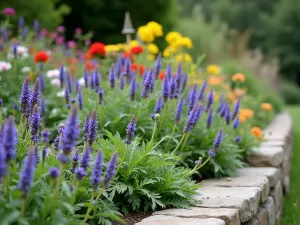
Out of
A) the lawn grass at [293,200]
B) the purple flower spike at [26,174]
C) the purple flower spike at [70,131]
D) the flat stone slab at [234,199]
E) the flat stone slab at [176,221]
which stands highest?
the purple flower spike at [70,131]

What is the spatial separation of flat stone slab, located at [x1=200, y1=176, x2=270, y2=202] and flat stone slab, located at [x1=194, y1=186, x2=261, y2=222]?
0.47 ft

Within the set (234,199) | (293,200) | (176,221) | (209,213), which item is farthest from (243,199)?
(293,200)

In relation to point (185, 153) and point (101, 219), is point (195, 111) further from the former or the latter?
point (101, 219)

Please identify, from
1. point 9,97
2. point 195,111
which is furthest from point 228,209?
point 9,97

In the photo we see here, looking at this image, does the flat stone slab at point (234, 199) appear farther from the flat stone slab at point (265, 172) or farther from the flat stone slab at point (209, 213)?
the flat stone slab at point (265, 172)

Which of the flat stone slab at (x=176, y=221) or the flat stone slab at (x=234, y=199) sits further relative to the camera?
the flat stone slab at (x=234, y=199)

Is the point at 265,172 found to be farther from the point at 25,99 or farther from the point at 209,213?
the point at 25,99

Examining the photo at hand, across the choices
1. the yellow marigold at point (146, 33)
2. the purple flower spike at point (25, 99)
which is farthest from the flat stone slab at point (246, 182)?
the yellow marigold at point (146, 33)

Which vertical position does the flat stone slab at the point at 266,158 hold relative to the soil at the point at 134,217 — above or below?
below

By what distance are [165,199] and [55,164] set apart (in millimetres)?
805

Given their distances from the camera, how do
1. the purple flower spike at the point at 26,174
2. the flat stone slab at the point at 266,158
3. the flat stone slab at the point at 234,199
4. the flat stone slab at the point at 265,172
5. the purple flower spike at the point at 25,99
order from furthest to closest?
the flat stone slab at the point at 266,158 → the flat stone slab at the point at 265,172 → the flat stone slab at the point at 234,199 → the purple flower spike at the point at 25,99 → the purple flower spike at the point at 26,174

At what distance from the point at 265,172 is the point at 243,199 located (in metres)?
1.23

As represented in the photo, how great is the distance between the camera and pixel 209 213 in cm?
306

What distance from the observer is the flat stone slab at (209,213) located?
297 centimetres
